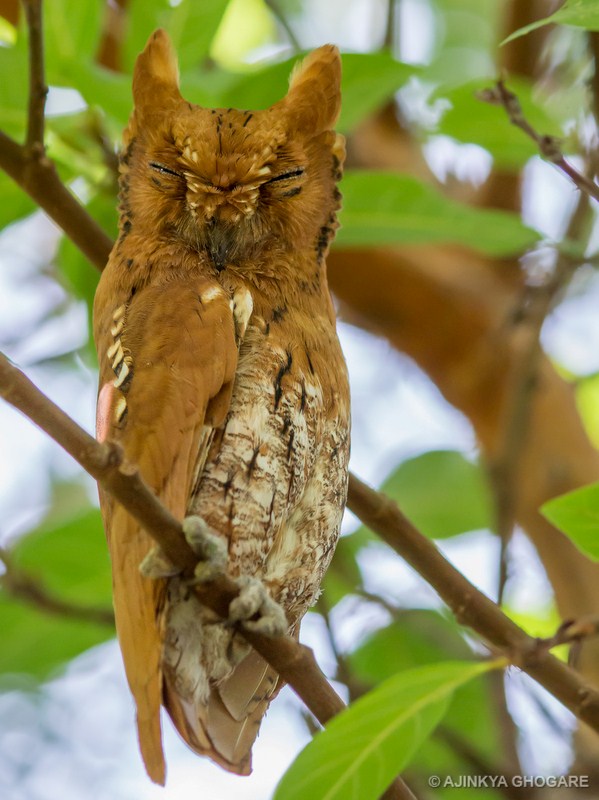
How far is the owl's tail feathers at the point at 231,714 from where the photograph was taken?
2.09 metres

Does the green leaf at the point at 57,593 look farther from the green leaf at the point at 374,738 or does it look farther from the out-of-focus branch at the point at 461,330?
the out-of-focus branch at the point at 461,330

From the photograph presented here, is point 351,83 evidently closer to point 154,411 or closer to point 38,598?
point 154,411

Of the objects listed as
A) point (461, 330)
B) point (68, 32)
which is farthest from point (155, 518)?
point (461, 330)

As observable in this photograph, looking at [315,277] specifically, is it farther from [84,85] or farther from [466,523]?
[466,523]

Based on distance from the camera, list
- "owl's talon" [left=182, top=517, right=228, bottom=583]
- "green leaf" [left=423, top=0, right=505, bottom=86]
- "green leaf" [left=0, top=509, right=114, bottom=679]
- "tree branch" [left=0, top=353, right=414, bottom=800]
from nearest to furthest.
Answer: "tree branch" [left=0, top=353, right=414, bottom=800] < "owl's talon" [left=182, top=517, right=228, bottom=583] < "green leaf" [left=0, top=509, right=114, bottom=679] < "green leaf" [left=423, top=0, right=505, bottom=86]

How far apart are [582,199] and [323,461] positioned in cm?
148

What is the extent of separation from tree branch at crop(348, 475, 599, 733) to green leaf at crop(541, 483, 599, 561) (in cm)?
21

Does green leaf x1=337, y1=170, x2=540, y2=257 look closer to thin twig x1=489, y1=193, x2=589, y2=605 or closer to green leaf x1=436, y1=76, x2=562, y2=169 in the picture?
green leaf x1=436, y1=76, x2=562, y2=169

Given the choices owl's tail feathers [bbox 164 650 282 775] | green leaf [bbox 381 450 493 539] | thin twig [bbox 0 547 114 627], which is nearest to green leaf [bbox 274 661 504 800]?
owl's tail feathers [bbox 164 650 282 775]

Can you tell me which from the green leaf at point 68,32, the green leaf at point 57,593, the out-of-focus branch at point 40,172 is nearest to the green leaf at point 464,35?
the green leaf at point 68,32

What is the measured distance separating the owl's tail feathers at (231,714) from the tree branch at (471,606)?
39 centimetres

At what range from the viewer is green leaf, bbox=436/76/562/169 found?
9.21 feet

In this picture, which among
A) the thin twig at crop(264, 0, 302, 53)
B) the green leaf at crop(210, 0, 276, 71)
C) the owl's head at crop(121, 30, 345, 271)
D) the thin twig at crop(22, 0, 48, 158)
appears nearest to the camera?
the thin twig at crop(22, 0, 48, 158)

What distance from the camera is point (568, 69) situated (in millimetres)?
4305
